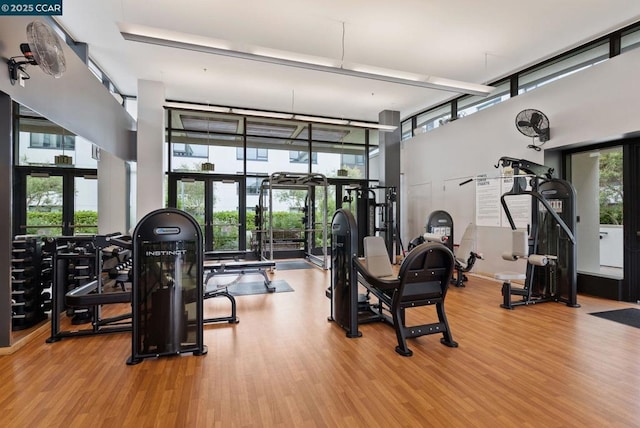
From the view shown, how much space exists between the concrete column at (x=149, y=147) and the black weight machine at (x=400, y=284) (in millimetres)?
4964

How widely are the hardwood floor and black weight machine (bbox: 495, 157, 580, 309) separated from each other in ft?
2.75

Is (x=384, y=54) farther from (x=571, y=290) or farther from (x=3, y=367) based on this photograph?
(x=3, y=367)

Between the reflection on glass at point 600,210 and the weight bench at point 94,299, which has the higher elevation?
the reflection on glass at point 600,210

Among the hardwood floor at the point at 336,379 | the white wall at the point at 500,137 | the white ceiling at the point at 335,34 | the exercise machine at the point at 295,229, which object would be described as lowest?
the hardwood floor at the point at 336,379

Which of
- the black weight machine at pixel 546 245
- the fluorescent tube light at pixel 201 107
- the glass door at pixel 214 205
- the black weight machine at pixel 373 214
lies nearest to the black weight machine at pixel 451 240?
the black weight machine at pixel 546 245

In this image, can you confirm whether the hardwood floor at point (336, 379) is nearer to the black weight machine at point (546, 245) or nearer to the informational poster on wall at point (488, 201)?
the black weight machine at point (546, 245)

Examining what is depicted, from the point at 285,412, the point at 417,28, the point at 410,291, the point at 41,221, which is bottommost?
the point at 285,412

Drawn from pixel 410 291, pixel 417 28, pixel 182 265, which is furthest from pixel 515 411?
pixel 417 28

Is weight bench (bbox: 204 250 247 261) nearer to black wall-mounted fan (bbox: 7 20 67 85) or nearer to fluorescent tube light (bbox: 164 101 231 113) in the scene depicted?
fluorescent tube light (bbox: 164 101 231 113)

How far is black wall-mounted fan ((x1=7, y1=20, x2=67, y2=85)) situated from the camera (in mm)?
2918

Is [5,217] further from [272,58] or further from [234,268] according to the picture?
[272,58]

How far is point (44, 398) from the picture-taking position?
2.33m

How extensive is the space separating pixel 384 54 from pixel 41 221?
579 cm

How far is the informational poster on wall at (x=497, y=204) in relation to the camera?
20.1 feet
